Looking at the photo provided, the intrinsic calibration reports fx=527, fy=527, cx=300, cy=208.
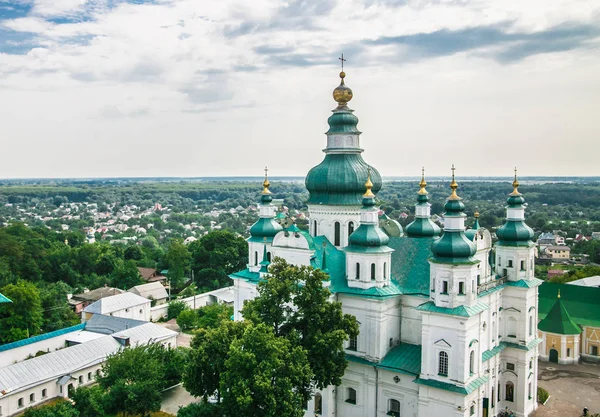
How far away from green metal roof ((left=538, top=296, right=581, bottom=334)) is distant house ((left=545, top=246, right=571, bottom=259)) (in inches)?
1921

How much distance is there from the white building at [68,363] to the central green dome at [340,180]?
1219cm

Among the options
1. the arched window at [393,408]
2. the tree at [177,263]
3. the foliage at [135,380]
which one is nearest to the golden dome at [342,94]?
the arched window at [393,408]

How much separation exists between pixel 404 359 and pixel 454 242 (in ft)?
18.3

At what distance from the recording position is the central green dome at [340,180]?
26438 mm

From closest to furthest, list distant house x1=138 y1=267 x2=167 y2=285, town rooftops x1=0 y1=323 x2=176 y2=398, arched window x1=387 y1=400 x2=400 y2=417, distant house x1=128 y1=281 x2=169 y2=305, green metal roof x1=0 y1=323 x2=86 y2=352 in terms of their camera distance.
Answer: arched window x1=387 y1=400 x2=400 y2=417
town rooftops x1=0 y1=323 x2=176 y2=398
green metal roof x1=0 y1=323 x2=86 y2=352
distant house x1=128 y1=281 x2=169 y2=305
distant house x1=138 y1=267 x2=167 y2=285

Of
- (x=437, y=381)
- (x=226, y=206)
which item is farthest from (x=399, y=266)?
(x=226, y=206)

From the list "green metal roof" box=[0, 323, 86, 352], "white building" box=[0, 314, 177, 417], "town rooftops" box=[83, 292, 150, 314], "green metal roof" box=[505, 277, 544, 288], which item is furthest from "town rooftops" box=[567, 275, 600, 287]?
"green metal roof" box=[0, 323, 86, 352]

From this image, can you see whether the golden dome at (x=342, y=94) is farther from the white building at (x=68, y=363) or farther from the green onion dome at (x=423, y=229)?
the white building at (x=68, y=363)

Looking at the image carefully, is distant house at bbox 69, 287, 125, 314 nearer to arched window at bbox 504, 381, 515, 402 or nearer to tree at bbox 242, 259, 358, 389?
tree at bbox 242, 259, 358, 389

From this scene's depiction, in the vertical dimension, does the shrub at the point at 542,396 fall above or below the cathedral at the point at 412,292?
below

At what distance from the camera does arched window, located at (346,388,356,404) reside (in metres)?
23.3

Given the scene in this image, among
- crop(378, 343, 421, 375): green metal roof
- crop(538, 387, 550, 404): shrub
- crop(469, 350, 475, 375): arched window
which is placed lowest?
crop(538, 387, 550, 404): shrub

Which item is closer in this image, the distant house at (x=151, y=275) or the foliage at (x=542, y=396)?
the foliage at (x=542, y=396)

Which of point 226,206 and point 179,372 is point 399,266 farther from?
point 226,206
